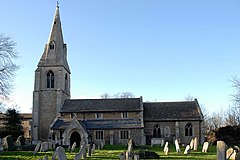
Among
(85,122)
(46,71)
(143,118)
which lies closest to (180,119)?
(143,118)

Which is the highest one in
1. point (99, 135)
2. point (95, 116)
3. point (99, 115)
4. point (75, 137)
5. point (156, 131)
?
point (99, 115)

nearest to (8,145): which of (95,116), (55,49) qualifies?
(95,116)

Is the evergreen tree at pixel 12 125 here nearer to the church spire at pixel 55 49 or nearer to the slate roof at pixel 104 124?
the slate roof at pixel 104 124

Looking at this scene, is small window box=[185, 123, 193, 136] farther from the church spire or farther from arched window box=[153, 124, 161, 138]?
the church spire

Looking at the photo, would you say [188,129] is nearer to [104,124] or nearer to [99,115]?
[104,124]

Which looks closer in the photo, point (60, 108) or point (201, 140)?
point (201, 140)

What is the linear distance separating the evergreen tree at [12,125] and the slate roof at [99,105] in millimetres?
6564

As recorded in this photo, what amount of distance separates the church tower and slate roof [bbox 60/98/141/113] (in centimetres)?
144

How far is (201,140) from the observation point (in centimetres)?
4375

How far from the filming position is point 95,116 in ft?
150

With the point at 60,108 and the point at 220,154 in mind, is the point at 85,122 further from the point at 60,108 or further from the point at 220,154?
the point at 220,154

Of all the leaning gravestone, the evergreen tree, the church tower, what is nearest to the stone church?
the church tower

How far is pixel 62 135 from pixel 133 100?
11.9 metres

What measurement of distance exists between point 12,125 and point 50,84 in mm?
7987
